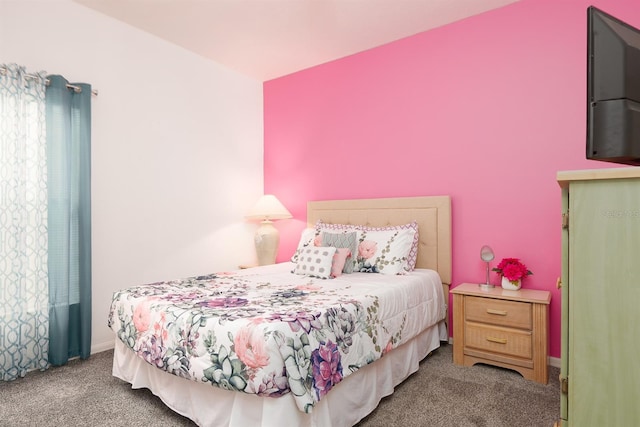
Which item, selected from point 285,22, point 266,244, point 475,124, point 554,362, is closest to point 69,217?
point 266,244

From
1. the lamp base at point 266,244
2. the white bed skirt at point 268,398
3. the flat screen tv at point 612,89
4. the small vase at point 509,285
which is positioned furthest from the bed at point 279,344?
the flat screen tv at point 612,89

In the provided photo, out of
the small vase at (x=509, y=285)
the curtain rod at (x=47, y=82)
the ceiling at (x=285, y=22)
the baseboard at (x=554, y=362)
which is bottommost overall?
the baseboard at (x=554, y=362)

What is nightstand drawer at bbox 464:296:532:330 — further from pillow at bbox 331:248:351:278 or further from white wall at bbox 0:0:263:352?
white wall at bbox 0:0:263:352

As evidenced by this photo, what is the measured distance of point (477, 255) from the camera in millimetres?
3016

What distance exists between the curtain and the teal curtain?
2.1 inches

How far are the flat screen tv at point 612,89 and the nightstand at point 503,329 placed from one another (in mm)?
1638

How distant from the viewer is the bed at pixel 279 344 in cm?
153

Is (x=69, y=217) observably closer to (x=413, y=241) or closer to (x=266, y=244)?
(x=266, y=244)

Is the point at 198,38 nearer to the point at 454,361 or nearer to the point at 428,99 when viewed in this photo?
the point at 428,99

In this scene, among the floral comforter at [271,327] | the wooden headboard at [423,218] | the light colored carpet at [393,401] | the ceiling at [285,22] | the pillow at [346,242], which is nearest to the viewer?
the floral comforter at [271,327]

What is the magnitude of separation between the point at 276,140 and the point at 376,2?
6.39 ft

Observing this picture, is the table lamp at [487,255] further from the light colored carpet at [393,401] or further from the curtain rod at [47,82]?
the curtain rod at [47,82]

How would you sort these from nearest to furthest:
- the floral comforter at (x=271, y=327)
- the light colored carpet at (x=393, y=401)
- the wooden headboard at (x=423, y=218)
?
the floral comforter at (x=271, y=327) → the light colored carpet at (x=393, y=401) → the wooden headboard at (x=423, y=218)

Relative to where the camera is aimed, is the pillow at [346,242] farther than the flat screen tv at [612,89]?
Yes
